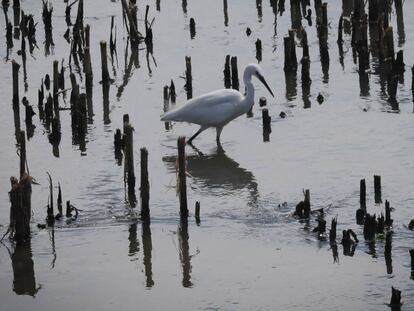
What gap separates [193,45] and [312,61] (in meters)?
2.53

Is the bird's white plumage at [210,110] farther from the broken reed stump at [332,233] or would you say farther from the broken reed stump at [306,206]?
the broken reed stump at [332,233]

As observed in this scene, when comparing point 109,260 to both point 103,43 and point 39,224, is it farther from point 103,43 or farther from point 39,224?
point 103,43

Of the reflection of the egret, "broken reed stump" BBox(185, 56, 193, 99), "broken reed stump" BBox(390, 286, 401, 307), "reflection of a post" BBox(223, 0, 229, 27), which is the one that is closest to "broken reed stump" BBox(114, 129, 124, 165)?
the reflection of the egret

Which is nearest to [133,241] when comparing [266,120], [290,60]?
[266,120]

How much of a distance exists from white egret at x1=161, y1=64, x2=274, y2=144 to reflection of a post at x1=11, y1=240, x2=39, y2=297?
4.20 m

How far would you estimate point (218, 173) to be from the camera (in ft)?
44.5

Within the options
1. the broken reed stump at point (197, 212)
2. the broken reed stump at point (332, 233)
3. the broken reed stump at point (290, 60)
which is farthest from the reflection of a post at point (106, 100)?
the broken reed stump at point (332, 233)

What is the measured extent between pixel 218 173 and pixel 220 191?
86cm

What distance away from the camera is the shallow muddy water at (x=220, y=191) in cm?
Result: 962

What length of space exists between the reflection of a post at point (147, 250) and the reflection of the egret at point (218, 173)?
1.45 metres

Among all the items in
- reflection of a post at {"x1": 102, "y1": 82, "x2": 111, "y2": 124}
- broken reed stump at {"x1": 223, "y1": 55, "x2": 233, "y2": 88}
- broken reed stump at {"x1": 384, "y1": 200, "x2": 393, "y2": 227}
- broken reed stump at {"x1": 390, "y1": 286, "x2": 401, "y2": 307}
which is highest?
broken reed stump at {"x1": 223, "y1": 55, "x2": 233, "y2": 88}

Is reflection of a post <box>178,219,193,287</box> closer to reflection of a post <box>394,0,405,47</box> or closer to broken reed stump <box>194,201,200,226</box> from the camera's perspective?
broken reed stump <box>194,201,200,226</box>

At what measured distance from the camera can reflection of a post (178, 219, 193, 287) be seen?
9.89 meters

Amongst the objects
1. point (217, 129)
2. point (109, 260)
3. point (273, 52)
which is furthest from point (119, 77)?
point (109, 260)
